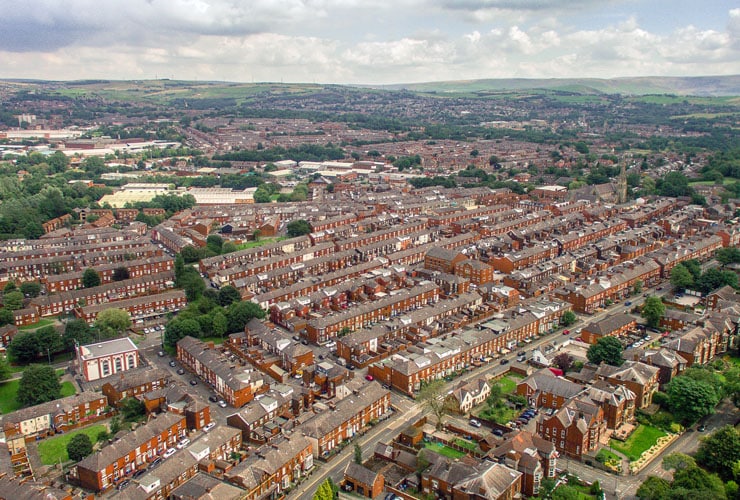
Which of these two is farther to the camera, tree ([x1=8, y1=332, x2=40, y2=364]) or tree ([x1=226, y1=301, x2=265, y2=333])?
tree ([x1=226, y1=301, x2=265, y2=333])

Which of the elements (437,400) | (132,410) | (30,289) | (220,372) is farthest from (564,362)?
(30,289)

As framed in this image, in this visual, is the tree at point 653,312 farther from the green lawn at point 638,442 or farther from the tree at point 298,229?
the tree at point 298,229

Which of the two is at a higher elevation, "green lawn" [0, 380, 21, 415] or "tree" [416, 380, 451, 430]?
"tree" [416, 380, 451, 430]

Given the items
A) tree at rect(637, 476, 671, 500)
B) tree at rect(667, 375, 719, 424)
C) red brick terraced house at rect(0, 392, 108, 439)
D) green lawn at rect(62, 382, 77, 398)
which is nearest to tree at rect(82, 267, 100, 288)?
green lawn at rect(62, 382, 77, 398)

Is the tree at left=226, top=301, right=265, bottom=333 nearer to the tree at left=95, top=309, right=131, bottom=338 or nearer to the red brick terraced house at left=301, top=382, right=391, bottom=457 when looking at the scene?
the tree at left=95, top=309, right=131, bottom=338

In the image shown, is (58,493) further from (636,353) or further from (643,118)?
(643,118)

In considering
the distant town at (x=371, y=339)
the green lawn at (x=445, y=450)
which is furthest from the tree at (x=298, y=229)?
the green lawn at (x=445, y=450)

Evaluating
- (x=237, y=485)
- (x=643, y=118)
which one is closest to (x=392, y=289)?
(x=237, y=485)

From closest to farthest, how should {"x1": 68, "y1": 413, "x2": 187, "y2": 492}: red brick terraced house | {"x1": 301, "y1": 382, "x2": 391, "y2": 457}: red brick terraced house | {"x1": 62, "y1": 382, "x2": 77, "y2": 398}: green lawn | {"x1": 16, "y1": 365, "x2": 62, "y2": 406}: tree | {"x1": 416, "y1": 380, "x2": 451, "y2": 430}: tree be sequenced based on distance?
{"x1": 68, "y1": 413, "x2": 187, "y2": 492}: red brick terraced house
{"x1": 301, "y1": 382, "x2": 391, "y2": 457}: red brick terraced house
{"x1": 416, "y1": 380, "x2": 451, "y2": 430}: tree
{"x1": 16, "y1": 365, "x2": 62, "y2": 406}: tree
{"x1": 62, "y1": 382, "x2": 77, "y2": 398}: green lawn
